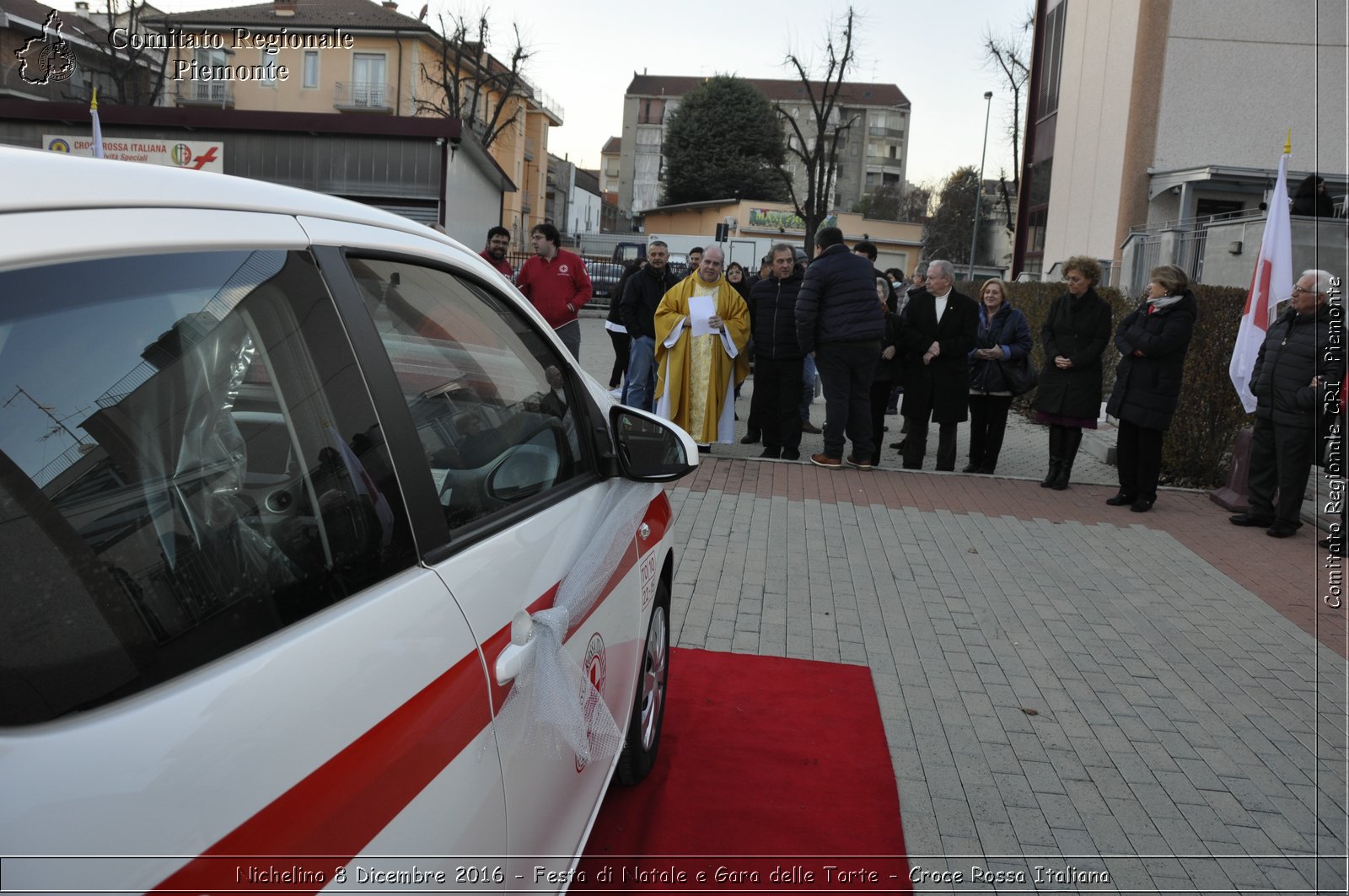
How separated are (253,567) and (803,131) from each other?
107026 mm

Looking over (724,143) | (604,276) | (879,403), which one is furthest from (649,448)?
(724,143)

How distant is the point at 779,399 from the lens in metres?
10.9

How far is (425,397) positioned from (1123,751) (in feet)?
11.6

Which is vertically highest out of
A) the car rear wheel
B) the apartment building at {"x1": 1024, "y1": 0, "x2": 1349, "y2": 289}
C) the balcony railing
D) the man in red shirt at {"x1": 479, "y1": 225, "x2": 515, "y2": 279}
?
the balcony railing

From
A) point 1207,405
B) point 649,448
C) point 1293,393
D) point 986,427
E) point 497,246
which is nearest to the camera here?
point 649,448

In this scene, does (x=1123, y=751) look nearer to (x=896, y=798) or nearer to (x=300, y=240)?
(x=896, y=798)

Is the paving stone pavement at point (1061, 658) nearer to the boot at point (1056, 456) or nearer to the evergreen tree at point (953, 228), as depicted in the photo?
the boot at point (1056, 456)

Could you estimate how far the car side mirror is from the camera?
3.02 metres

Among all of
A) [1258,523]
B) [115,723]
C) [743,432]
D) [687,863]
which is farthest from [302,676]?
[743,432]

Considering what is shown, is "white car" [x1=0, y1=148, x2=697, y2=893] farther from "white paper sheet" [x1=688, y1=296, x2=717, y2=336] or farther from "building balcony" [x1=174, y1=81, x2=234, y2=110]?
"building balcony" [x1=174, y1=81, x2=234, y2=110]

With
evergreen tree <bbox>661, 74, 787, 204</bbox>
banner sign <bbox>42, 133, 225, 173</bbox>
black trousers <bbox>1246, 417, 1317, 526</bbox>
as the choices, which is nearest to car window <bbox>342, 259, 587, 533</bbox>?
black trousers <bbox>1246, 417, 1317, 526</bbox>

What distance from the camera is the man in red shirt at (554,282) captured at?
1169 centimetres

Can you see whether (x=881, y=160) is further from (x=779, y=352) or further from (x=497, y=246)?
(x=779, y=352)

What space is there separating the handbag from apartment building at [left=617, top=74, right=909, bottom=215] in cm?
9550
